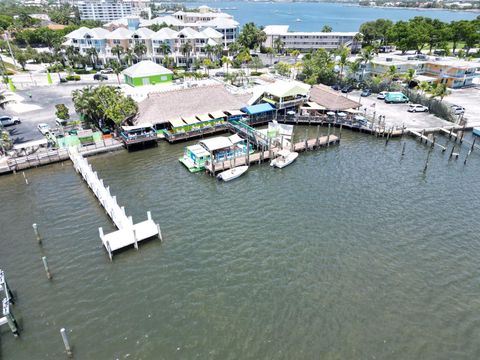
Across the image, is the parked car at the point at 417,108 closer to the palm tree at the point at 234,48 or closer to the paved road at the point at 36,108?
the paved road at the point at 36,108

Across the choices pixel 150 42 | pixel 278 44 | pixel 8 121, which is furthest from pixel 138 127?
pixel 278 44

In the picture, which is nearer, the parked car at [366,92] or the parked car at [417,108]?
the parked car at [417,108]

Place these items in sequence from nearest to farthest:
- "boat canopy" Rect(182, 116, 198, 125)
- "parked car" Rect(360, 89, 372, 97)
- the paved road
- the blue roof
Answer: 1. the paved road
2. "boat canopy" Rect(182, 116, 198, 125)
3. the blue roof
4. "parked car" Rect(360, 89, 372, 97)

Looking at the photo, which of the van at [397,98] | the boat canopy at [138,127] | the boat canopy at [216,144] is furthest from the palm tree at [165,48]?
the boat canopy at [216,144]

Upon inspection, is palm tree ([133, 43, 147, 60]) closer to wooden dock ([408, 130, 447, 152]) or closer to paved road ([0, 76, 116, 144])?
paved road ([0, 76, 116, 144])

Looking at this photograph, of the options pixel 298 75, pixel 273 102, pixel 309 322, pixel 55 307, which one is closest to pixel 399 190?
pixel 309 322

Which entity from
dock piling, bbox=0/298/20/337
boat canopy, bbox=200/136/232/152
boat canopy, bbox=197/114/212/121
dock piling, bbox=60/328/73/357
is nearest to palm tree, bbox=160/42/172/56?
boat canopy, bbox=197/114/212/121

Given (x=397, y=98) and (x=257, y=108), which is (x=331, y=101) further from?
(x=397, y=98)
